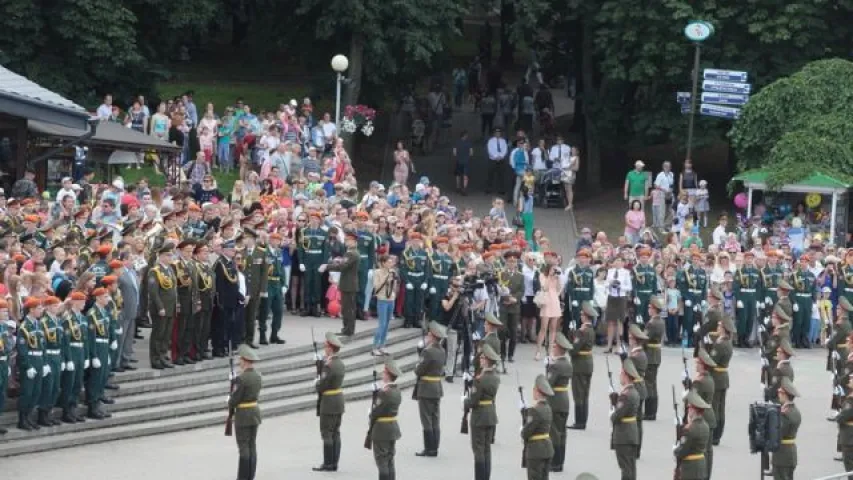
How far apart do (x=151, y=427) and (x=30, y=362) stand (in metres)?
2.23

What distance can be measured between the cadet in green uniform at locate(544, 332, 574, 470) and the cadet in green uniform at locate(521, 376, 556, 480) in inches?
94.6

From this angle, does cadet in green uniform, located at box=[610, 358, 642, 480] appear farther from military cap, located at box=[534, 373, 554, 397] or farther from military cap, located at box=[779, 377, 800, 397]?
military cap, located at box=[779, 377, 800, 397]

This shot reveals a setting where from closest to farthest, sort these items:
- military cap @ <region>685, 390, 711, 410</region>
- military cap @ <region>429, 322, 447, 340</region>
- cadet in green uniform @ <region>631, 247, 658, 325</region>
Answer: military cap @ <region>685, 390, 711, 410</region>, military cap @ <region>429, 322, 447, 340</region>, cadet in green uniform @ <region>631, 247, 658, 325</region>

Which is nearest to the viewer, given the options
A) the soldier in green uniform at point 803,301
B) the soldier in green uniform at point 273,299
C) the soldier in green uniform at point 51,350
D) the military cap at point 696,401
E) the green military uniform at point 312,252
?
the military cap at point 696,401

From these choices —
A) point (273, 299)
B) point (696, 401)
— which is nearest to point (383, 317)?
point (273, 299)

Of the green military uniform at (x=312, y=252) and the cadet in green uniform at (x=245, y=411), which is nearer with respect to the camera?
the cadet in green uniform at (x=245, y=411)

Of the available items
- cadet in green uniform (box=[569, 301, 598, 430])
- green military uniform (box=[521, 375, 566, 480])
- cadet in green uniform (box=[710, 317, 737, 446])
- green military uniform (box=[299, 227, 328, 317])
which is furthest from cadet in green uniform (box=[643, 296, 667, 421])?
green military uniform (box=[521, 375, 566, 480])

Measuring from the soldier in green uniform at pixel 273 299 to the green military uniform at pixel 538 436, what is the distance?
728cm

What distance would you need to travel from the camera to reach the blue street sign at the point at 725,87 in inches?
1845

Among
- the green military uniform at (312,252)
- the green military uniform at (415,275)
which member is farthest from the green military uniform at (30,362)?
the green military uniform at (415,275)

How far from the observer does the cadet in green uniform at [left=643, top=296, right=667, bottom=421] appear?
1243 inches

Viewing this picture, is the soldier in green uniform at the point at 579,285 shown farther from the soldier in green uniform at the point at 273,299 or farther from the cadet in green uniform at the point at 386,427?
the cadet in green uniform at the point at 386,427

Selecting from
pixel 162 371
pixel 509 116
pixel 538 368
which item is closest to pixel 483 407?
pixel 162 371

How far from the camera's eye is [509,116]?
52.5 m
